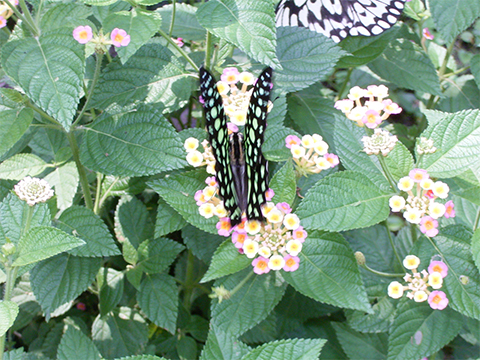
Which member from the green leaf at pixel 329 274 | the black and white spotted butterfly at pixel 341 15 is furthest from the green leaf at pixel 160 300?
the black and white spotted butterfly at pixel 341 15

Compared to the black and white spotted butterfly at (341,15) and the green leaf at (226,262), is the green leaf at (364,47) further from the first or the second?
the green leaf at (226,262)

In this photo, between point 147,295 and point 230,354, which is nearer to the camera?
point 230,354

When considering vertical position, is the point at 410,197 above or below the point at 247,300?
above

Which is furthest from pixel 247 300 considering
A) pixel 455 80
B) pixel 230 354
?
pixel 455 80

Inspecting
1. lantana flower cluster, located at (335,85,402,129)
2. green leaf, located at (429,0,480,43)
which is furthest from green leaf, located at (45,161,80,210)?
green leaf, located at (429,0,480,43)

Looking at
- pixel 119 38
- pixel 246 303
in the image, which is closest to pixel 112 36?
pixel 119 38

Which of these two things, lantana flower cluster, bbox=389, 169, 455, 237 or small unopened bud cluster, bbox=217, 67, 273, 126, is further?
small unopened bud cluster, bbox=217, 67, 273, 126

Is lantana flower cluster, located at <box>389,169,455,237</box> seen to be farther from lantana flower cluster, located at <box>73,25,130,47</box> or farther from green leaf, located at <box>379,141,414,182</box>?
lantana flower cluster, located at <box>73,25,130,47</box>

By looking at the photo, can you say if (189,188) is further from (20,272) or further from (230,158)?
(20,272)
